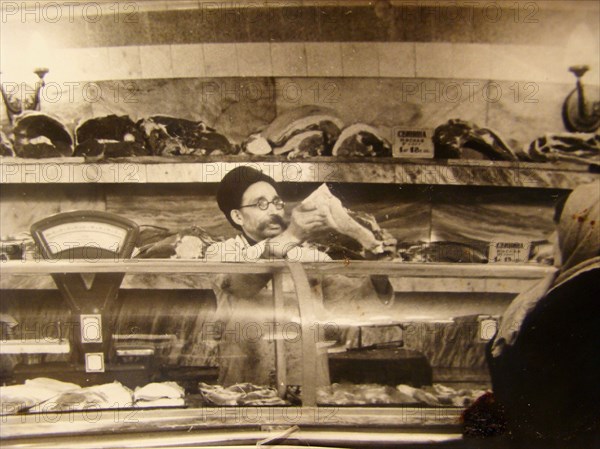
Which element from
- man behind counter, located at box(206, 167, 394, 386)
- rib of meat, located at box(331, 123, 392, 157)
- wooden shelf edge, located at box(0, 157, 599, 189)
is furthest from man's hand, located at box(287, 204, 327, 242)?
rib of meat, located at box(331, 123, 392, 157)

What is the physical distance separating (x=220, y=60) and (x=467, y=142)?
0.97 m

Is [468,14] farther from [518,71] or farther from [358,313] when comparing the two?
[358,313]

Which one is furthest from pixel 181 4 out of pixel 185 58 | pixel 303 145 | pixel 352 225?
pixel 352 225

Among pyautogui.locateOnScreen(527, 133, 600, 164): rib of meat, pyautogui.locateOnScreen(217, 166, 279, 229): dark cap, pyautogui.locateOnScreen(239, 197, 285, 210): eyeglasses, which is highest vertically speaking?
pyautogui.locateOnScreen(527, 133, 600, 164): rib of meat

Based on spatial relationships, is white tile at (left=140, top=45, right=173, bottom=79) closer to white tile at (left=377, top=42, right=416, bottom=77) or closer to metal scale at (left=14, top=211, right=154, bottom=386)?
metal scale at (left=14, top=211, right=154, bottom=386)

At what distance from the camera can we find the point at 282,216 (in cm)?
186

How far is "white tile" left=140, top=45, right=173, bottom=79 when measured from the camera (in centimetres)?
181

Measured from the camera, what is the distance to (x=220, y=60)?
71.7 inches

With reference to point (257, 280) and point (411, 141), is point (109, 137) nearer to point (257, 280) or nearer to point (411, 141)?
point (257, 280)

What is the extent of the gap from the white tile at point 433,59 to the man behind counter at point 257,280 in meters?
0.66

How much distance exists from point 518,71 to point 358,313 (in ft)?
3.58

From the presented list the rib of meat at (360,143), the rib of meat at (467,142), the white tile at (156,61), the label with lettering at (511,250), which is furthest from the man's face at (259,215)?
the label with lettering at (511,250)

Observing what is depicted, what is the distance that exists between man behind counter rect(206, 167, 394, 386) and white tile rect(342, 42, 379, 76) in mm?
515

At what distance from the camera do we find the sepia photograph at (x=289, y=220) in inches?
70.8
